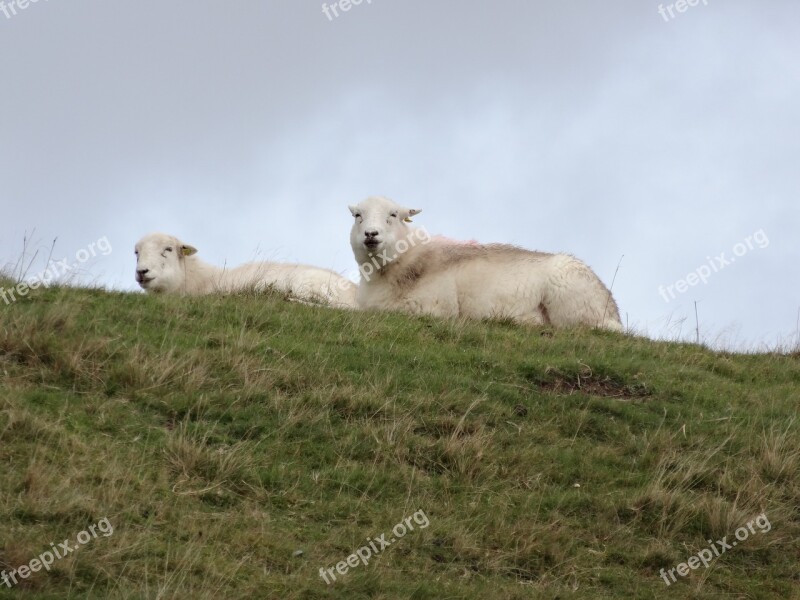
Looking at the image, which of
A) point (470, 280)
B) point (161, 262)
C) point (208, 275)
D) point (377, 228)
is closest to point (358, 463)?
point (470, 280)

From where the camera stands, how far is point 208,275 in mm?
17625

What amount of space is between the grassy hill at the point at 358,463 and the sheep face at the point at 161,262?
423 cm

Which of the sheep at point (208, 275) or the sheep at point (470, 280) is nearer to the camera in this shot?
the sheep at point (470, 280)

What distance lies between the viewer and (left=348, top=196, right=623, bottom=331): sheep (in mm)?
15227

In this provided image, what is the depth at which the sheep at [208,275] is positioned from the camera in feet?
54.3

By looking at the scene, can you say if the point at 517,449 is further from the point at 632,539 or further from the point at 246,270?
the point at 246,270

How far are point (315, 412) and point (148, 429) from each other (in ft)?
5.17

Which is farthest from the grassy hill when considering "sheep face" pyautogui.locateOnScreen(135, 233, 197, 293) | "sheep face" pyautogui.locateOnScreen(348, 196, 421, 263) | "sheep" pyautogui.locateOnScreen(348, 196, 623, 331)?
"sheep face" pyautogui.locateOnScreen(135, 233, 197, 293)

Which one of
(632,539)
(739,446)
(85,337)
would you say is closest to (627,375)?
(739,446)

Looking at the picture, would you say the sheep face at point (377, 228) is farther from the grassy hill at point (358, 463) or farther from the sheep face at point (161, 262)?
the grassy hill at point (358, 463)

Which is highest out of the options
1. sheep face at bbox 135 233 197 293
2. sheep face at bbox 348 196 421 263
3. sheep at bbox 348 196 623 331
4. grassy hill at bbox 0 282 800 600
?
sheep face at bbox 135 233 197 293

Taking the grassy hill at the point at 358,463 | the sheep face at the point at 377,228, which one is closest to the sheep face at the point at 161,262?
the sheep face at the point at 377,228

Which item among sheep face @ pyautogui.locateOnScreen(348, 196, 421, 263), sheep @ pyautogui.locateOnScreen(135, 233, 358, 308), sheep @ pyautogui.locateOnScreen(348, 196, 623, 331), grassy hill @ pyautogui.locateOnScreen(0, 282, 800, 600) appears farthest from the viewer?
sheep @ pyautogui.locateOnScreen(135, 233, 358, 308)

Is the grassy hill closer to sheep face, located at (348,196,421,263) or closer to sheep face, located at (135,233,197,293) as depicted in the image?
sheep face, located at (348,196,421,263)
